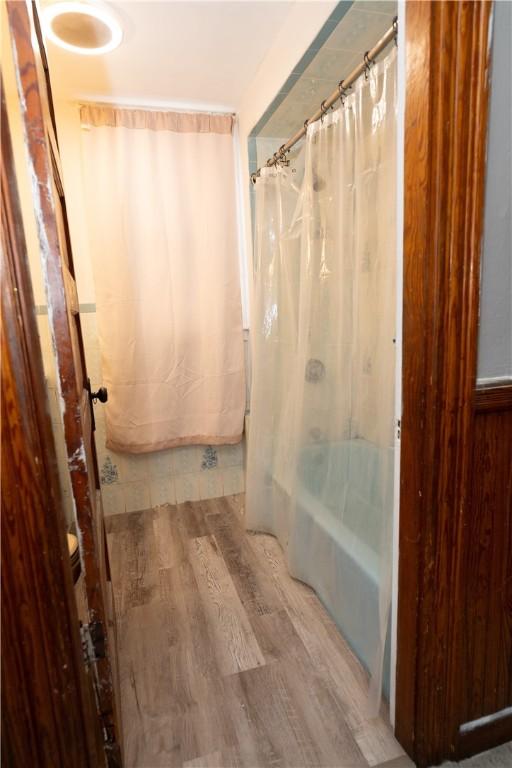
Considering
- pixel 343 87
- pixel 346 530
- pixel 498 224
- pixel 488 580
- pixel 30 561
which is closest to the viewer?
pixel 30 561

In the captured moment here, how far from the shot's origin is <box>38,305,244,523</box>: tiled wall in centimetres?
229

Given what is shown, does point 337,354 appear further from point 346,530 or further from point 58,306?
point 58,306

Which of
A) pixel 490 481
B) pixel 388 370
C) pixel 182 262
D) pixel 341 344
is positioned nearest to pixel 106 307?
pixel 182 262

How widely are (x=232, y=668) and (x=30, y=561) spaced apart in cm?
98

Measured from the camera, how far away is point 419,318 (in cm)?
88

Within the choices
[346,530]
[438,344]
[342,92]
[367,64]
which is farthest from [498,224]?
[346,530]

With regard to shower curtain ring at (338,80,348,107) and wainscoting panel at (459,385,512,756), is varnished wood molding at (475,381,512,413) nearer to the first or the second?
wainscoting panel at (459,385,512,756)

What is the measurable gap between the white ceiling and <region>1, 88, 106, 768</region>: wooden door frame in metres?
1.31

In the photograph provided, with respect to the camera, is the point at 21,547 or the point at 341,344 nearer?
the point at 21,547

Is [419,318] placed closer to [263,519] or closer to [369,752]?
[369,752]

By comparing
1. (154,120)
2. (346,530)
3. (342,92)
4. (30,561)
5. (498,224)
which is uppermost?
(154,120)

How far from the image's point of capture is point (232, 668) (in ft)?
4.50

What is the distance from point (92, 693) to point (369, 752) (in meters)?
0.78

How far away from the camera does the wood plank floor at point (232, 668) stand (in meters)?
1.12
